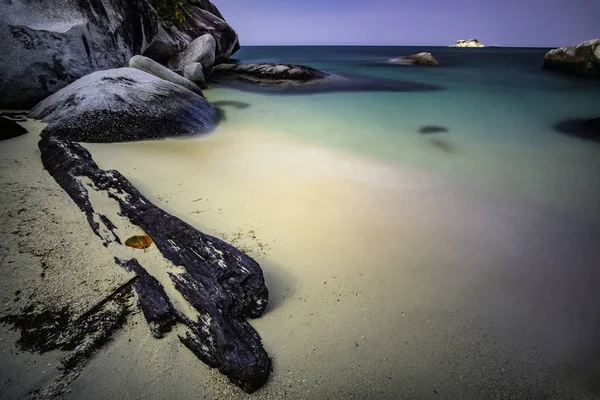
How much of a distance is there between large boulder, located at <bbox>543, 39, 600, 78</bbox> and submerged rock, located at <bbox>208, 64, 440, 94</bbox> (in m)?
12.2

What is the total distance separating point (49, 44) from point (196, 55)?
857 cm

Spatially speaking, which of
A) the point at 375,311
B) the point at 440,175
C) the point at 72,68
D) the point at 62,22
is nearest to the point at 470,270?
the point at 375,311

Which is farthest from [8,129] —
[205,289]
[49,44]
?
[205,289]

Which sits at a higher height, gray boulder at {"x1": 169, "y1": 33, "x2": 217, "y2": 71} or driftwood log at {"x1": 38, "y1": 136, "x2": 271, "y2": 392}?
gray boulder at {"x1": 169, "y1": 33, "x2": 217, "y2": 71}

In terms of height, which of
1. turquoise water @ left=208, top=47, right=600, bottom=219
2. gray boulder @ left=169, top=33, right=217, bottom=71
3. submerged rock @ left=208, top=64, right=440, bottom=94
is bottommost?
turquoise water @ left=208, top=47, right=600, bottom=219

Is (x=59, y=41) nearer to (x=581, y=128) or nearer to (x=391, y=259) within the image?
(x=391, y=259)

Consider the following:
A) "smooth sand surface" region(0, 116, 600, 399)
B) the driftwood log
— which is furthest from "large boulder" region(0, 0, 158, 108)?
the driftwood log

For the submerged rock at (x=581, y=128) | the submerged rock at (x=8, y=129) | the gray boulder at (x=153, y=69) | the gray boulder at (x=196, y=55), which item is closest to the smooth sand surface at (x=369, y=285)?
the submerged rock at (x=8, y=129)

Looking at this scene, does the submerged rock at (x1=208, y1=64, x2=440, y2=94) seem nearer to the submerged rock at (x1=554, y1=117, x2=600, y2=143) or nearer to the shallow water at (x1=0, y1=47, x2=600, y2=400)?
the submerged rock at (x1=554, y1=117, x2=600, y2=143)

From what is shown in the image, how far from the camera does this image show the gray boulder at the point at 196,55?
45.2 ft

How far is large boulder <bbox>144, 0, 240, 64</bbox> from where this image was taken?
13359 millimetres

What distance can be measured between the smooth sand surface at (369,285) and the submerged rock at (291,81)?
947cm

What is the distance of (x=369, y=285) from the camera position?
243cm

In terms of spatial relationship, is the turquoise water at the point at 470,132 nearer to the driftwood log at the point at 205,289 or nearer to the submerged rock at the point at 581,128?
the submerged rock at the point at 581,128
